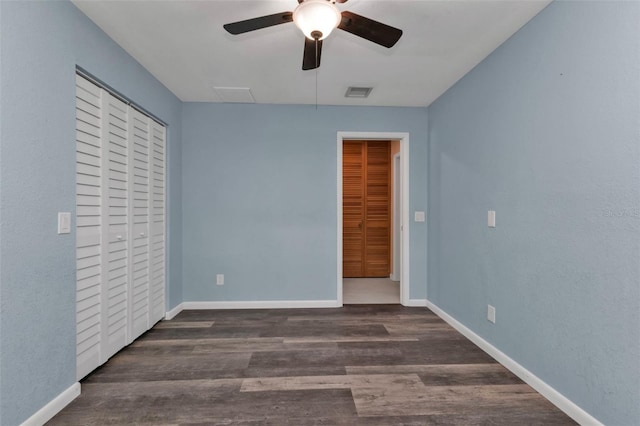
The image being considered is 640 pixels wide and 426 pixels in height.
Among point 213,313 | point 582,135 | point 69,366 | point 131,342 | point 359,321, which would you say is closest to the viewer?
point 582,135

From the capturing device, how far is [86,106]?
6.93ft

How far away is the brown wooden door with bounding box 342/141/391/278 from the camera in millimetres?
5488

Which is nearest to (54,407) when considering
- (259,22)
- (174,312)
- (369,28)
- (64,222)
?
(64,222)

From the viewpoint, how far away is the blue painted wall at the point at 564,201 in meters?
1.49

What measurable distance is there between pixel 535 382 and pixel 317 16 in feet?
8.38

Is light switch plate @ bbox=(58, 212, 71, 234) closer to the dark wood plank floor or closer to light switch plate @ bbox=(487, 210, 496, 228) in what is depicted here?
the dark wood plank floor

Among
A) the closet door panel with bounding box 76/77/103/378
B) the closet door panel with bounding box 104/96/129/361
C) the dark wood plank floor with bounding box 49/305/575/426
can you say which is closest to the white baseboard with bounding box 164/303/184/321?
the dark wood plank floor with bounding box 49/305/575/426

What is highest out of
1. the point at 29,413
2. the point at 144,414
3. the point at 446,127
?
the point at 446,127

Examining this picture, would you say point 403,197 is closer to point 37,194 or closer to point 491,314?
point 491,314

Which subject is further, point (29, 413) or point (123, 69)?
point (123, 69)

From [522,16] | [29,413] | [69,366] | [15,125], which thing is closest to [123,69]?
[15,125]

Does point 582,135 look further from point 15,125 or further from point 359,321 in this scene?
point 15,125

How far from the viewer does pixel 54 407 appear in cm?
177

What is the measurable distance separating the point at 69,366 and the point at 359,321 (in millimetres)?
2391
